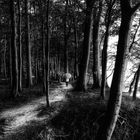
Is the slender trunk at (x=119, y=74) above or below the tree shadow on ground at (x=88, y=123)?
above

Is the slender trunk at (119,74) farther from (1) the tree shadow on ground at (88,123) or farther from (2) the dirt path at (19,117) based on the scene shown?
(2) the dirt path at (19,117)

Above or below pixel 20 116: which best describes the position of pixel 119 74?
above

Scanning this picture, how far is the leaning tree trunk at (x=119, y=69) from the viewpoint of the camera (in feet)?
15.4

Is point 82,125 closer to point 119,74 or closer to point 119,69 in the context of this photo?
point 119,74

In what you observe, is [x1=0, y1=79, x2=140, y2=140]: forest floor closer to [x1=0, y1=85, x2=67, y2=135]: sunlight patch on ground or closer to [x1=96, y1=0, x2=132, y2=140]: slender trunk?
[x1=0, y1=85, x2=67, y2=135]: sunlight patch on ground

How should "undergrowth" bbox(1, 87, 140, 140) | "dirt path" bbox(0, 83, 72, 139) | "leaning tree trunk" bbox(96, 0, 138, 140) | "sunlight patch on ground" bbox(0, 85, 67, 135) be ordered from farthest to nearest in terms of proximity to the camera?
"sunlight patch on ground" bbox(0, 85, 67, 135), "dirt path" bbox(0, 83, 72, 139), "undergrowth" bbox(1, 87, 140, 140), "leaning tree trunk" bbox(96, 0, 138, 140)

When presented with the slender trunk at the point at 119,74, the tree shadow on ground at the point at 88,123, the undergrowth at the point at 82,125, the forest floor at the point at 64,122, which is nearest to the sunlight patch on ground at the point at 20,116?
the forest floor at the point at 64,122

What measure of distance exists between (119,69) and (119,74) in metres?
0.15

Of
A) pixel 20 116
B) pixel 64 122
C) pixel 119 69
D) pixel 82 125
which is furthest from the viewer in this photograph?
pixel 20 116

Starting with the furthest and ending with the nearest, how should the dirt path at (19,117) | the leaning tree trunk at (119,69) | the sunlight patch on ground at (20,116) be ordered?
the sunlight patch on ground at (20,116) → the dirt path at (19,117) → the leaning tree trunk at (119,69)

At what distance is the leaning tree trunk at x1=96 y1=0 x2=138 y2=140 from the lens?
469 cm

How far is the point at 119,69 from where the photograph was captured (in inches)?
192

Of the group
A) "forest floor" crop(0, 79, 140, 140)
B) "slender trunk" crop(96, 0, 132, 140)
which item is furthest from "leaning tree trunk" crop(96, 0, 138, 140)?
"forest floor" crop(0, 79, 140, 140)

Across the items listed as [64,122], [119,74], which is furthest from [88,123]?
[119,74]
